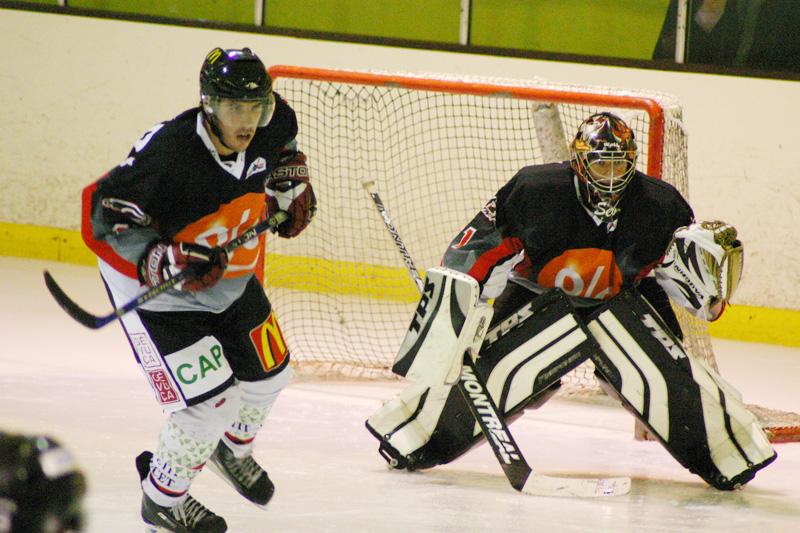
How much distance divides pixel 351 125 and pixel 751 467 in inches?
106

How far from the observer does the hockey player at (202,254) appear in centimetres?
283

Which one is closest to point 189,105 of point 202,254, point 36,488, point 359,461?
point 359,461

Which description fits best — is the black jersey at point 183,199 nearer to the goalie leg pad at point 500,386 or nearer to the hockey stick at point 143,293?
the hockey stick at point 143,293

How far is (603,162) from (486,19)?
280 cm

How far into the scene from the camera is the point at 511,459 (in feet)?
11.7

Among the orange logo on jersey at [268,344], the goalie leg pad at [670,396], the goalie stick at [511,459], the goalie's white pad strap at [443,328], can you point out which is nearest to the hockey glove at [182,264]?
the orange logo on jersey at [268,344]

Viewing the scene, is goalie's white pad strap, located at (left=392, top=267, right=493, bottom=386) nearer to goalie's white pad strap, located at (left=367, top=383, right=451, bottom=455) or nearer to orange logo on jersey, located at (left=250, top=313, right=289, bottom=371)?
goalie's white pad strap, located at (left=367, top=383, right=451, bottom=455)

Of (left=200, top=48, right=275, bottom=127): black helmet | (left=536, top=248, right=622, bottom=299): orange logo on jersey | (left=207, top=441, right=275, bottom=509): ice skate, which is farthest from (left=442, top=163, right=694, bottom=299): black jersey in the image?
(left=200, top=48, right=275, bottom=127): black helmet

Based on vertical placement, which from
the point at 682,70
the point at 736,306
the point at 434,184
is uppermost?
the point at 682,70

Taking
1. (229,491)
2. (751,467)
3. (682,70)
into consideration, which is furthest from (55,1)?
(751,467)

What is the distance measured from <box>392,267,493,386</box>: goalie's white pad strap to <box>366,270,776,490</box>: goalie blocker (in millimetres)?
199

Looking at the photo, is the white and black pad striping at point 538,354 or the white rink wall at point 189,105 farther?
the white rink wall at point 189,105

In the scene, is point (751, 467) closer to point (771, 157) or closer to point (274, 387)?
point (274, 387)

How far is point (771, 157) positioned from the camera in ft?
18.6
